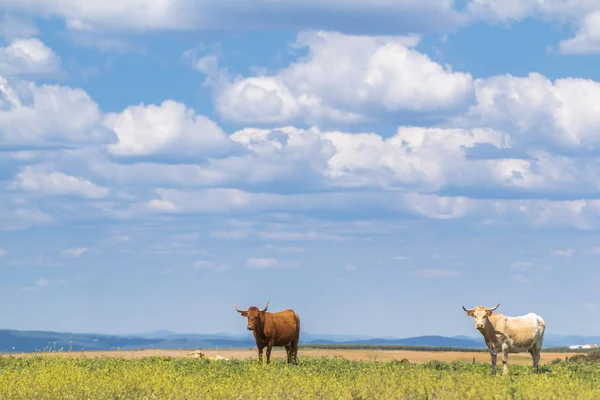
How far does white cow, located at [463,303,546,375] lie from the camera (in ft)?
114

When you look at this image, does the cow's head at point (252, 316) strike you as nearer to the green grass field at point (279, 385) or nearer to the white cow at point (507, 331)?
the green grass field at point (279, 385)

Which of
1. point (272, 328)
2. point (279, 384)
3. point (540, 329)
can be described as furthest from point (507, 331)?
point (279, 384)

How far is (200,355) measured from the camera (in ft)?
148

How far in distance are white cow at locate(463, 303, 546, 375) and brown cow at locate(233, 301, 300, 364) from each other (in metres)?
8.02

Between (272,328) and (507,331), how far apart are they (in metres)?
9.23

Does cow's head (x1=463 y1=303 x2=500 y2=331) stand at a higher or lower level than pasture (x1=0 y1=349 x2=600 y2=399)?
higher

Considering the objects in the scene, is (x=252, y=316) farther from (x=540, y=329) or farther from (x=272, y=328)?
(x=540, y=329)

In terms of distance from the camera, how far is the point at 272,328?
128 ft

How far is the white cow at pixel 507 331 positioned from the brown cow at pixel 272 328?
8.02 m

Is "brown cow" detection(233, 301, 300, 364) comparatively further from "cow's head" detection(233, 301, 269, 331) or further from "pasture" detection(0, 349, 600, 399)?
"pasture" detection(0, 349, 600, 399)

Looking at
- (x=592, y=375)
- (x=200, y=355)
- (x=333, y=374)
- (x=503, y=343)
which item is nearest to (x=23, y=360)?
(x=200, y=355)

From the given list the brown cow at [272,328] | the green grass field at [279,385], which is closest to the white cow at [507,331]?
the green grass field at [279,385]

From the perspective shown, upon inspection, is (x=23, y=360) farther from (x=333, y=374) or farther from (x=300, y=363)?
(x=333, y=374)

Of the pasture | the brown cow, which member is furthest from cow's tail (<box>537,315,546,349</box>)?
the brown cow
